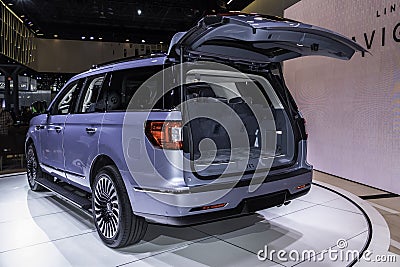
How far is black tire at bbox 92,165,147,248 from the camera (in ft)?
8.54

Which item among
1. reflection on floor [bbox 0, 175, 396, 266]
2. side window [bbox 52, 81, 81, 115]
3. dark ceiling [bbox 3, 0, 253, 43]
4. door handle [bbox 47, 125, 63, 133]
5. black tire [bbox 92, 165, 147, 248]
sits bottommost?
reflection on floor [bbox 0, 175, 396, 266]

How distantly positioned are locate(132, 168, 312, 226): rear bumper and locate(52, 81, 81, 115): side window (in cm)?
160

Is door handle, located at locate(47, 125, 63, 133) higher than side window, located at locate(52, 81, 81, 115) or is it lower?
lower

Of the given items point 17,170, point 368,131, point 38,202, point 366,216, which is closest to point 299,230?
point 366,216

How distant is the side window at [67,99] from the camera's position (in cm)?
359

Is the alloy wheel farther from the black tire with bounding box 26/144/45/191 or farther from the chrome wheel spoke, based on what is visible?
the black tire with bounding box 26/144/45/191

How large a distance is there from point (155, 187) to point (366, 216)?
242 cm

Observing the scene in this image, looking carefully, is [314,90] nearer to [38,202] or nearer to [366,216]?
[366,216]

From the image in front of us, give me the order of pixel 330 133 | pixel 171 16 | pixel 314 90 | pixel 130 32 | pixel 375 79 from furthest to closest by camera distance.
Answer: pixel 130 32 < pixel 171 16 < pixel 314 90 < pixel 330 133 < pixel 375 79

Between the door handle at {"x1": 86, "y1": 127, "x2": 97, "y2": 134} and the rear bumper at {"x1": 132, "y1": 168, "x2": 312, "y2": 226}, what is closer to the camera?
the rear bumper at {"x1": 132, "y1": 168, "x2": 312, "y2": 226}

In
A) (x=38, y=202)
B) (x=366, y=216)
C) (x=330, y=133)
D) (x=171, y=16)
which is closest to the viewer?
(x=366, y=216)

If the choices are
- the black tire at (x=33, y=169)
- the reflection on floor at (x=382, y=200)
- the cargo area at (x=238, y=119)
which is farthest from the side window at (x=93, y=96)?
the reflection on floor at (x=382, y=200)

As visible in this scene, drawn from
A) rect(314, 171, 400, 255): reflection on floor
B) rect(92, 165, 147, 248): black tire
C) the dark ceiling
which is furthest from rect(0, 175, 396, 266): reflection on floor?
the dark ceiling

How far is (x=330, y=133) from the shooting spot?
5902 mm
